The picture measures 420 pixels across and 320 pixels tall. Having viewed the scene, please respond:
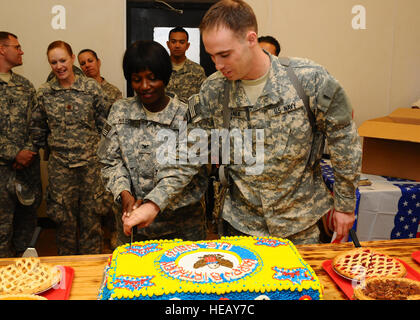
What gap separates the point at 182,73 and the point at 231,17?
9.27 feet

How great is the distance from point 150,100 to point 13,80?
6.59ft

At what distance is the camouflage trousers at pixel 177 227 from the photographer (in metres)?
1.78

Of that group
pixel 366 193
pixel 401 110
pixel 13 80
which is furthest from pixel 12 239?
pixel 401 110

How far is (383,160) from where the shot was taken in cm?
313

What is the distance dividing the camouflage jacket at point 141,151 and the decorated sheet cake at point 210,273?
20.5 inches

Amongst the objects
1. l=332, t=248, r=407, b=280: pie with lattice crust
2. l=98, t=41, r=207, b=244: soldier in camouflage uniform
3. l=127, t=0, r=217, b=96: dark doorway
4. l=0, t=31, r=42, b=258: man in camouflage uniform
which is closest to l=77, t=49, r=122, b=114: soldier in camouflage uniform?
l=127, t=0, r=217, b=96: dark doorway

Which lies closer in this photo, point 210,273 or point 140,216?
point 210,273

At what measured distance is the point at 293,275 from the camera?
1038 mm

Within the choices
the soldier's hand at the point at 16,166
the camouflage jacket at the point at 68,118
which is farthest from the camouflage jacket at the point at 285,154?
the soldier's hand at the point at 16,166

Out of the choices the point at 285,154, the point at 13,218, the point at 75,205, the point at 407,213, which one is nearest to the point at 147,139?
the point at 285,154

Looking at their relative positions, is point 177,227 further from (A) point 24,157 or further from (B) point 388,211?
(A) point 24,157

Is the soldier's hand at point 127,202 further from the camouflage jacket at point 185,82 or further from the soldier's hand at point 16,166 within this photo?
the camouflage jacket at point 185,82

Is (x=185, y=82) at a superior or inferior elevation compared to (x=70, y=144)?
superior

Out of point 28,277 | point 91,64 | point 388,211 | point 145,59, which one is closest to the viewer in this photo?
point 28,277
